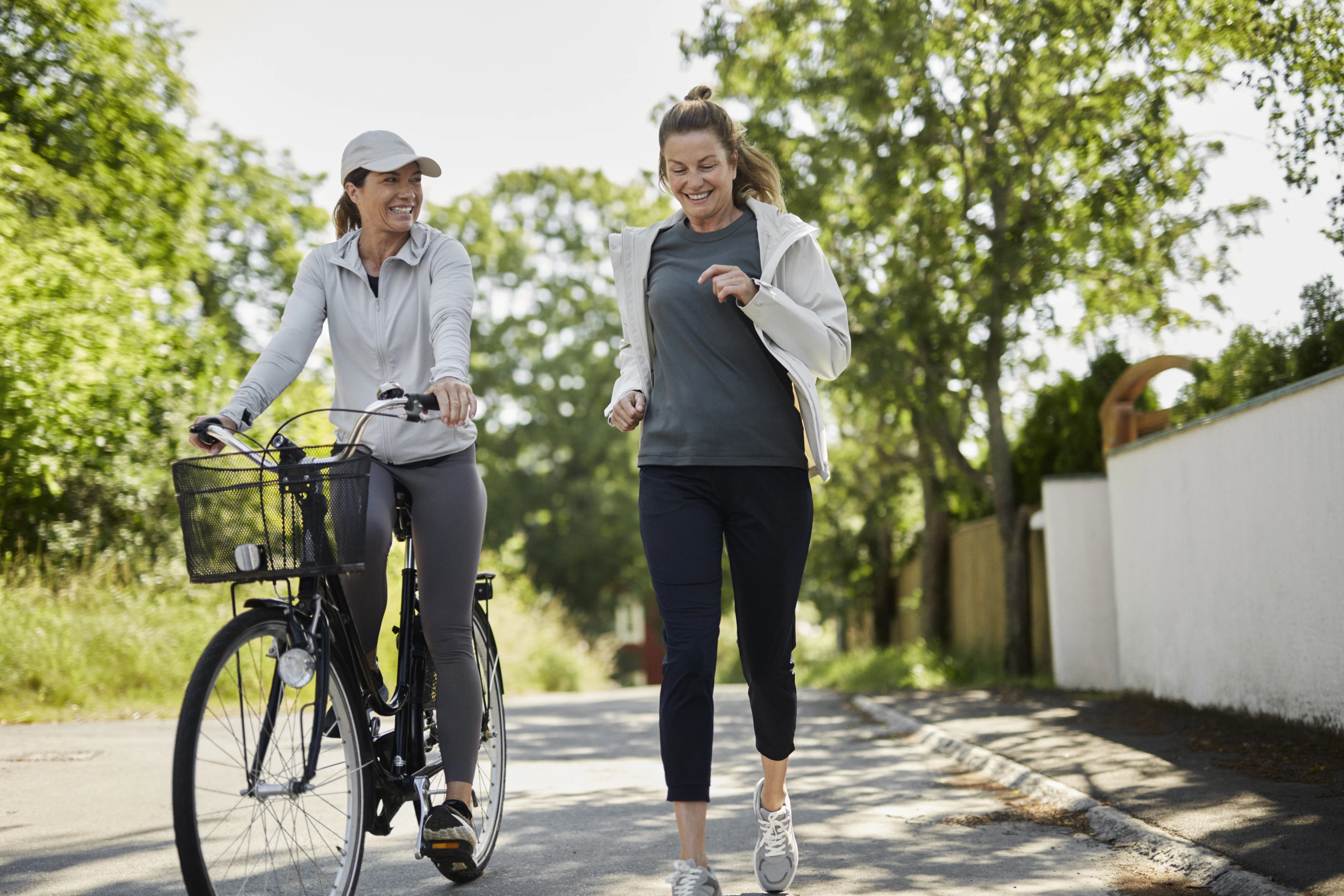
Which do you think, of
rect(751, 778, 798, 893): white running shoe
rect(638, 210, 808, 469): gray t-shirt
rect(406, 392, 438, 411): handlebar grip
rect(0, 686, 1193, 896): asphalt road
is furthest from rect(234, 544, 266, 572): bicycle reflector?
rect(751, 778, 798, 893): white running shoe

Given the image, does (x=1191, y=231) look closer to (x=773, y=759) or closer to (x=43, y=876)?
(x=773, y=759)

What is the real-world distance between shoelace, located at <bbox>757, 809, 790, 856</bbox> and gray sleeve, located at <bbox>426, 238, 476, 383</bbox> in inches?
64.8

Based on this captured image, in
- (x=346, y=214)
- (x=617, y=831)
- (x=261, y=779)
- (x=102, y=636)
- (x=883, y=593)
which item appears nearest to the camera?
(x=261, y=779)

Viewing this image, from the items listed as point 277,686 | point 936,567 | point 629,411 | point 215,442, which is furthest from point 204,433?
point 936,567

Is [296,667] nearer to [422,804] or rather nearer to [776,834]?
[422,804]

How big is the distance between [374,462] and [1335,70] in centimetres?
678

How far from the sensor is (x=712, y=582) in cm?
368

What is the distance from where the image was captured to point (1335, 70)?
7676mm

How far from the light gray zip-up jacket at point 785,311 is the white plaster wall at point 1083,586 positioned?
8.65m

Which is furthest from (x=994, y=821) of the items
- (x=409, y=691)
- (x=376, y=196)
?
(x=376, y=196)

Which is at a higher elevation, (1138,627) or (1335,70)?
(1335,70)

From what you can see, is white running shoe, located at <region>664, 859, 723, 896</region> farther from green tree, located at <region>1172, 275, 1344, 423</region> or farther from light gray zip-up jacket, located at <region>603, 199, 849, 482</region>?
green tree, located at <region>1172, 275, 1344, 423</region>

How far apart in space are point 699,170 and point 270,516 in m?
1.62

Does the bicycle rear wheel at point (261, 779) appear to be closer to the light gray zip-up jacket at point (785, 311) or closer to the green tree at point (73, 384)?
the light gray zip-up jacket at point (785, 311)
